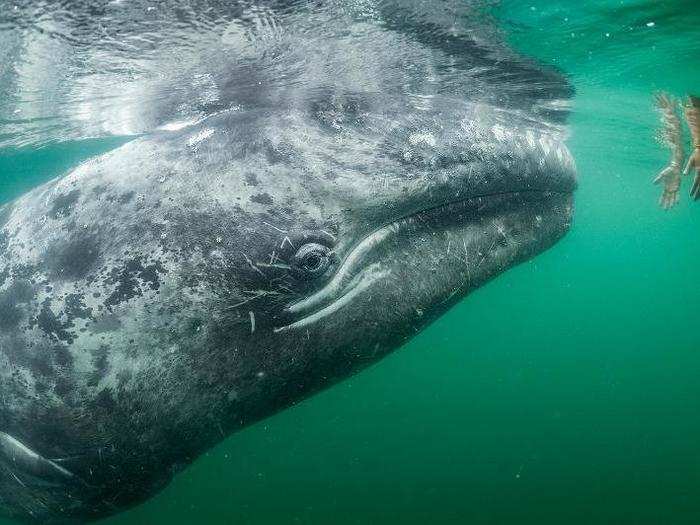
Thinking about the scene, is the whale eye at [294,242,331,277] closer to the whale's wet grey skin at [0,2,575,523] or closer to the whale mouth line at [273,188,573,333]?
the whale's wet grey skin at [0,2,575,523]

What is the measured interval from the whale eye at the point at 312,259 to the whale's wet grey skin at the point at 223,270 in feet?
0.05

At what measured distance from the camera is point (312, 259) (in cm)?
345

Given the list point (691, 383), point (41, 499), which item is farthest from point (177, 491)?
point (691, 383)

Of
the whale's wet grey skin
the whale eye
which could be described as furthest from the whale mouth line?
the whale eye

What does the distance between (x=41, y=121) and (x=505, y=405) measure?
37.6m

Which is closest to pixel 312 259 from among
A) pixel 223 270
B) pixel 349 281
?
pixel 349 281

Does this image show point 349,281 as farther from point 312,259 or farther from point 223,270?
point 223,270

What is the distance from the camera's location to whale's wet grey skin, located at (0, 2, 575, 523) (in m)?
3.06

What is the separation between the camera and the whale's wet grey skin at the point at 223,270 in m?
3.06

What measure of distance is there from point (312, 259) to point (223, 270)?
624 millimetres

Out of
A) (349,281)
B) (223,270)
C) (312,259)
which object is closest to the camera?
(223,270)

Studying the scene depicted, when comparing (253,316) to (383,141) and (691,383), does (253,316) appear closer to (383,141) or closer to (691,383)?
(383,141)

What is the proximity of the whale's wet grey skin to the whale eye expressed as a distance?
15mm

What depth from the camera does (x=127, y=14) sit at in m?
5.72
